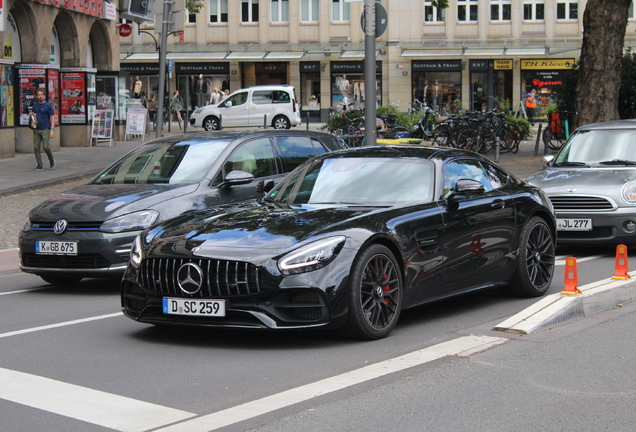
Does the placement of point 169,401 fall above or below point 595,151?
below

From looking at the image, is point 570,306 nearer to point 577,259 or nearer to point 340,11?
point 577,259

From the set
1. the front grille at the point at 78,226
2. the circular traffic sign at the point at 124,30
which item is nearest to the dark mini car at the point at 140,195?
the front grille at the point at 78,226

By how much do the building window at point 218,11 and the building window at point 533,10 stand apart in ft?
59.2

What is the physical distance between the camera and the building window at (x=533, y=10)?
52562mm

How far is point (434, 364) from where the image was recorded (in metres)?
5.73

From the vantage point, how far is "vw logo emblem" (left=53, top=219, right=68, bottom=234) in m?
8.80

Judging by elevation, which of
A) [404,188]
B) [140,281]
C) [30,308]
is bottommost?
[30,308]

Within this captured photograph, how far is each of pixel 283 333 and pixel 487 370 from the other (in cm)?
174

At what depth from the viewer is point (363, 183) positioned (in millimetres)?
7312

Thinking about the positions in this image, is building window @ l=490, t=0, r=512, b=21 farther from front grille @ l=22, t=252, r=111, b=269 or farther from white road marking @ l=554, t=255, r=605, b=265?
front grille @ l=22, t=252, r=111, b=269

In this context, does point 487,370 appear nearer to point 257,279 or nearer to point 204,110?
point 257,279

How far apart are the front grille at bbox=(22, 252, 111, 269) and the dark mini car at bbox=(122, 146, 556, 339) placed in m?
1.86

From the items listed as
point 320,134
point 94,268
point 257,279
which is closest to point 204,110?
point 320,134

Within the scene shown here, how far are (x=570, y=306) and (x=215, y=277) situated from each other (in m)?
2.89
